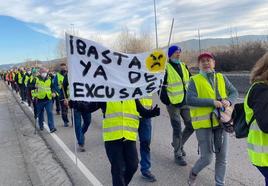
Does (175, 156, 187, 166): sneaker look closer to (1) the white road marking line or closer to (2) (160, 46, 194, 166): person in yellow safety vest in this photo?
(2) (160, 46, 194, 166): person in yellow safety vest

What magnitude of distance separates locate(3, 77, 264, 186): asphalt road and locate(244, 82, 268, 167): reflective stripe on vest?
86.7 inches

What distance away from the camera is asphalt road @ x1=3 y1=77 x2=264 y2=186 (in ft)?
19.1

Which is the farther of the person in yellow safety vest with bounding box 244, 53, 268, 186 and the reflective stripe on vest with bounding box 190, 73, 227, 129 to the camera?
the reflective stripe on vest with bounding box 190, 73, 227, 129

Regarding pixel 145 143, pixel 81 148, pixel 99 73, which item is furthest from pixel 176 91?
pixel 81 148

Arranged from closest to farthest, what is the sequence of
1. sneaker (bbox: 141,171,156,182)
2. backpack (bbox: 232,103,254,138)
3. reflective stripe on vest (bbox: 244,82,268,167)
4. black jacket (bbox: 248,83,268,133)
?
black jacket (bbox: 248,83,268,133) → reflective stripe on vest (bbox: 244,82,268,167) → backpack (bbox: 232,103,254,138) → sneaker (bbox: 141,171,156,182)

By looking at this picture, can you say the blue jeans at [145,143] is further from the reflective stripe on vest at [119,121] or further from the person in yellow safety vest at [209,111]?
the reflective stripe on vest at [119,121]

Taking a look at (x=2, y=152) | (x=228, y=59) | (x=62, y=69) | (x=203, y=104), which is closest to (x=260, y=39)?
(x=228, y=59)

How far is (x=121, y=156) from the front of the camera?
15.2ft

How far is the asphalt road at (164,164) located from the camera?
5.83 m

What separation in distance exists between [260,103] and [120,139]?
1.88 metres

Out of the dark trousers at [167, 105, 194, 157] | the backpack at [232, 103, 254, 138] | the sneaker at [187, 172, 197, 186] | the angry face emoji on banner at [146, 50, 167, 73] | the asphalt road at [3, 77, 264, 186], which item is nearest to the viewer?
the backpack at [232, 103, 254, 138]

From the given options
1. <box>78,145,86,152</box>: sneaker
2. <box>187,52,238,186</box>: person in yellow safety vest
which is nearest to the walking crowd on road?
<box>187,52,238,186</box>: person in yellow safety vest

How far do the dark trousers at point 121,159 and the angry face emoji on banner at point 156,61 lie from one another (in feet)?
4.34

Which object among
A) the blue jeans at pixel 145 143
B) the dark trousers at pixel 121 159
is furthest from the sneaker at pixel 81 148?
the dark trousers at pixel 121 159
